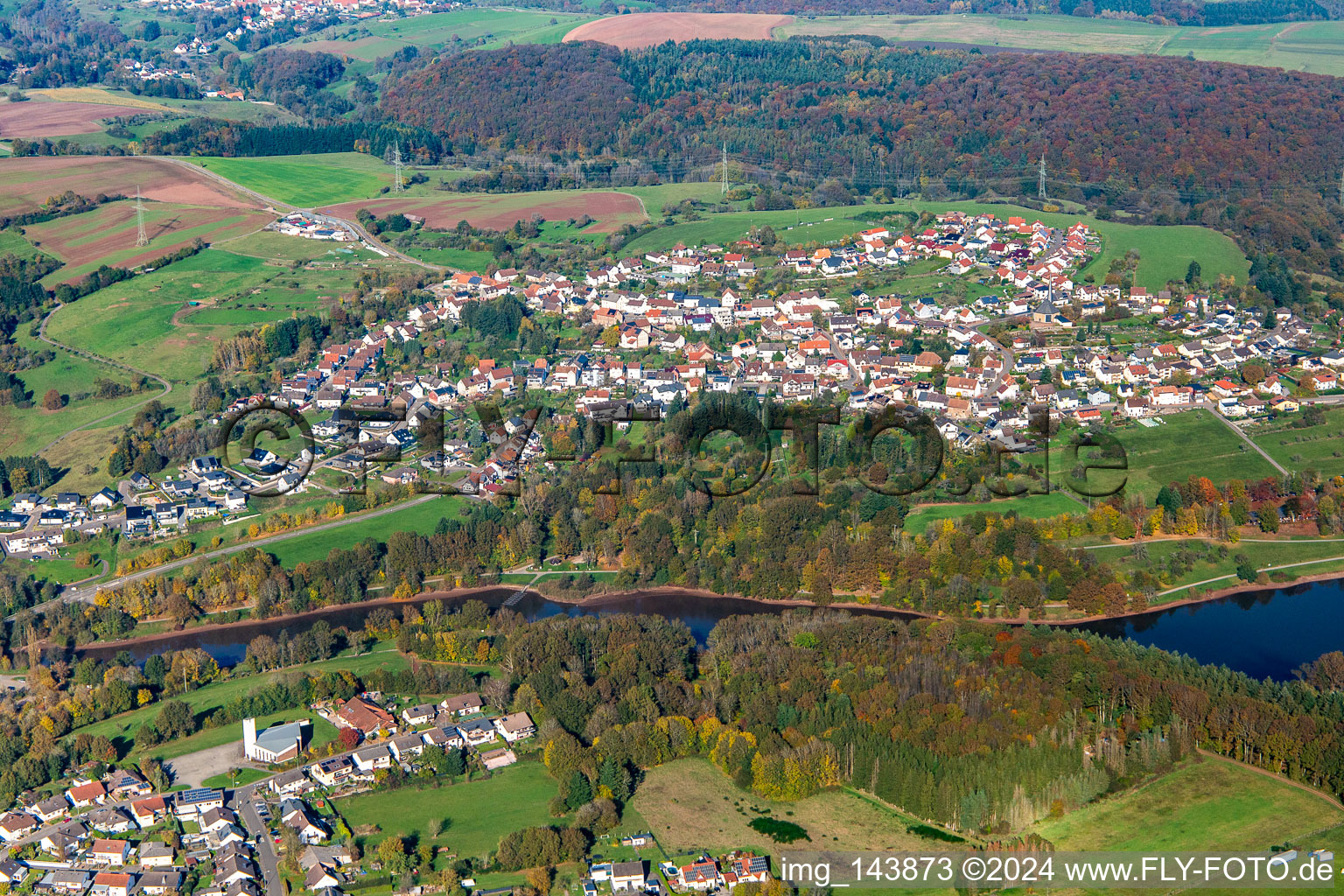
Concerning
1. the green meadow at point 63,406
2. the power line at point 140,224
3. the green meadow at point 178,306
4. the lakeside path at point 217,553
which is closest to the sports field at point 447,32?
the power line at point 140,224

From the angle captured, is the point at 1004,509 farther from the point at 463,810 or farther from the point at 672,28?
the point at 672,28

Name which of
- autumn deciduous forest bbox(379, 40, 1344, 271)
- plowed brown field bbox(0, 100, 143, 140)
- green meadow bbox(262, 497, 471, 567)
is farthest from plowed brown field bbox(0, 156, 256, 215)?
green meadow bbox(262, 497, 471, 567)

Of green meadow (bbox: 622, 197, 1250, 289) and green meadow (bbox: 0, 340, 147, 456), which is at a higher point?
green meadow (bbox: 622, 197, 1250, 289)

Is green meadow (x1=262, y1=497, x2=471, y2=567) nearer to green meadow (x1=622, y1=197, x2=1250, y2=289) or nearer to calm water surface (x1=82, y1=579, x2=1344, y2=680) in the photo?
calm water surface (x1=82, y1=579, x2=1344, y2=680)

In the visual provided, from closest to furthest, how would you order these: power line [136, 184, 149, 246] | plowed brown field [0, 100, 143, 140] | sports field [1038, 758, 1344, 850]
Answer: sports field [1038, 758, 1344, 850] < power line [136, 184, 149, 246] < plowed brown field [0, 100, 143, 140]

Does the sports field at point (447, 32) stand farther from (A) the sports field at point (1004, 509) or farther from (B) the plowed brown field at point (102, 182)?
(A) the sports field at point (1004, 509)

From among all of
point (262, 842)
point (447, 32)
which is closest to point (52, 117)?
point (447, 32)
